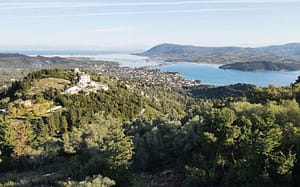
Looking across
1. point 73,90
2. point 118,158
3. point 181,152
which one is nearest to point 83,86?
point 73,90

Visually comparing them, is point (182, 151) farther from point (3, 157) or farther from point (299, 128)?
point (3, 157)

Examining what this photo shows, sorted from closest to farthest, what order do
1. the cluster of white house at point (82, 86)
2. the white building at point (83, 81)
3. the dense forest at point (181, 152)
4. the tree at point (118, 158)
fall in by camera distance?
the dense forest at point (181, 152)
the tree at point (118, 158)
the cluster of white house at point (82, 86)
the white building at point (83, 81)

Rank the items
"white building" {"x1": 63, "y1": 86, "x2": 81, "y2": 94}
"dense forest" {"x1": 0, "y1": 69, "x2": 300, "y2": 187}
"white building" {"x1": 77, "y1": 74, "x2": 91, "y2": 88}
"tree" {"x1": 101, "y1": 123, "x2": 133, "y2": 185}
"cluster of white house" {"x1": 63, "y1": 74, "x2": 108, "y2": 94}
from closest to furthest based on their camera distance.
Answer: "dense forest" {"x1": 0, "y1": 69, "x2": 300, "y2": 187} → "tree" {"x1": 101, "y1": 123, "x2": 133, "y2": 185} → "white building" {"x1": 63, "y1": 86, "x2": 81, "y2": 94} → "cluster of white house" {"x1": 63, "y1": 74, "x2": 108, "y2": 94} → "white building" {"x1": 77, "y1": 74, "x2": 91, "y2": 88}

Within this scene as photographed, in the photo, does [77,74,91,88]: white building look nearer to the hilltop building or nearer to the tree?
the hilltop building

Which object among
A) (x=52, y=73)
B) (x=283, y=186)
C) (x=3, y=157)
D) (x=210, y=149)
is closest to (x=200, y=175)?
(x=210, y=149)

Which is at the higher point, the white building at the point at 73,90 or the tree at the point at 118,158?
the tree at the point at 118,158

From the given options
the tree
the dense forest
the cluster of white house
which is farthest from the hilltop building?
the tree

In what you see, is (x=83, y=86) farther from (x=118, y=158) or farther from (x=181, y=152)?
(x=118, y=158)

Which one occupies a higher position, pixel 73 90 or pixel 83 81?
pixel 83 81

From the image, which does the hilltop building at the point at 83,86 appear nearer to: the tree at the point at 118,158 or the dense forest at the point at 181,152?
the dense forest at the point at 181,152

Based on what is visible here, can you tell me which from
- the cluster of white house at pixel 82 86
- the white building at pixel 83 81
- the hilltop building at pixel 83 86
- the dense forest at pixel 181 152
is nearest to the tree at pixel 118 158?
the dense forest at pixel 181 152

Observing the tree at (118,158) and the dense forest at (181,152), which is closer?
the dense forest at (181,152)
